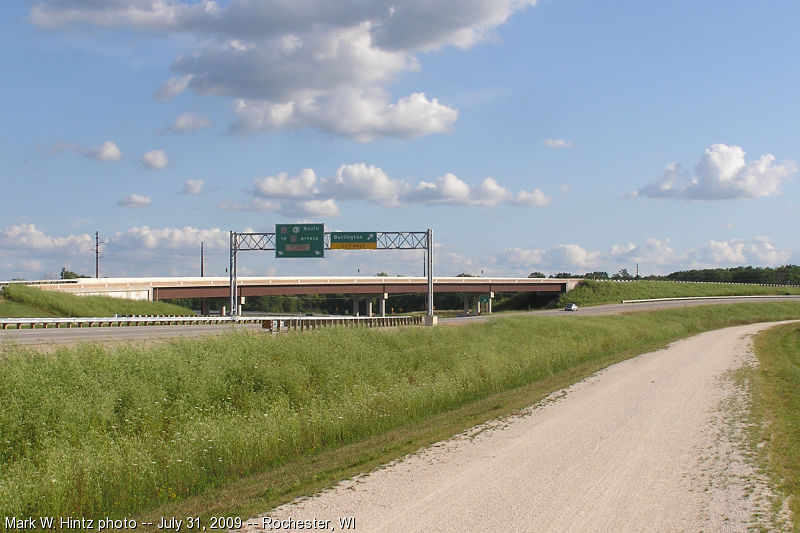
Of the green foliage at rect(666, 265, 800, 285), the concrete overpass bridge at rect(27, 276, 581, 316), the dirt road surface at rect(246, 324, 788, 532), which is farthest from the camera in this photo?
the green foliage at rect(666, 265, 800, 285)

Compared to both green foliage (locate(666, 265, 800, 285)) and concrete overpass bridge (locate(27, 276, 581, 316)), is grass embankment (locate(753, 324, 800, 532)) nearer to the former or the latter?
concrete overpass bridge (locate(27, 276, 581, 316))

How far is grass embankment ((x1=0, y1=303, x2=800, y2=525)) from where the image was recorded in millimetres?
11672

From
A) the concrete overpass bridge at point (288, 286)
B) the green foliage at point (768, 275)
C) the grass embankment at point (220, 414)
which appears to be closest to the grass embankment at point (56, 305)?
the concrete overpass bridge at point (288, 286)

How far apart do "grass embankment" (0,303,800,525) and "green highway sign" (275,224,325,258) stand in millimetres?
28774

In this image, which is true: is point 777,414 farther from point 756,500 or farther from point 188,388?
point 188,388

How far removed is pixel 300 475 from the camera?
12.6 meters

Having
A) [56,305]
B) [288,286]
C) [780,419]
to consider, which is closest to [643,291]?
[288,286]

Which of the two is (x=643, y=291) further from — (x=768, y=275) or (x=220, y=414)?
(x=220, y=414)

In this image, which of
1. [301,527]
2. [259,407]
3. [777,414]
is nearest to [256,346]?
[259,407]

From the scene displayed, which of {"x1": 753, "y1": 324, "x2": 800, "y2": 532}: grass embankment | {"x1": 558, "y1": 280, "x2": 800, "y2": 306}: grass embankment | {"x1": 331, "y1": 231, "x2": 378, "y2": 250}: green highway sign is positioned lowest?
{"x1": 753, "y1": 324, "x2": 800, "y2": 532}: grass embankment

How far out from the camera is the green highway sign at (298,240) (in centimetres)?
5544

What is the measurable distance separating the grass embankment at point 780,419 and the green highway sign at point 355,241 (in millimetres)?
29267

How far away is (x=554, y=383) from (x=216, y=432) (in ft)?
47.2

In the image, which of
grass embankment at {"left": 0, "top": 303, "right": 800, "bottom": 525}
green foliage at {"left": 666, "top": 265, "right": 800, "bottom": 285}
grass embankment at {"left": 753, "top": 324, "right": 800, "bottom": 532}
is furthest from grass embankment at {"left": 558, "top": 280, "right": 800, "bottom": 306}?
grass embankment at {"left": 0, "top": 303, "right": 800, "bottom": 525}
